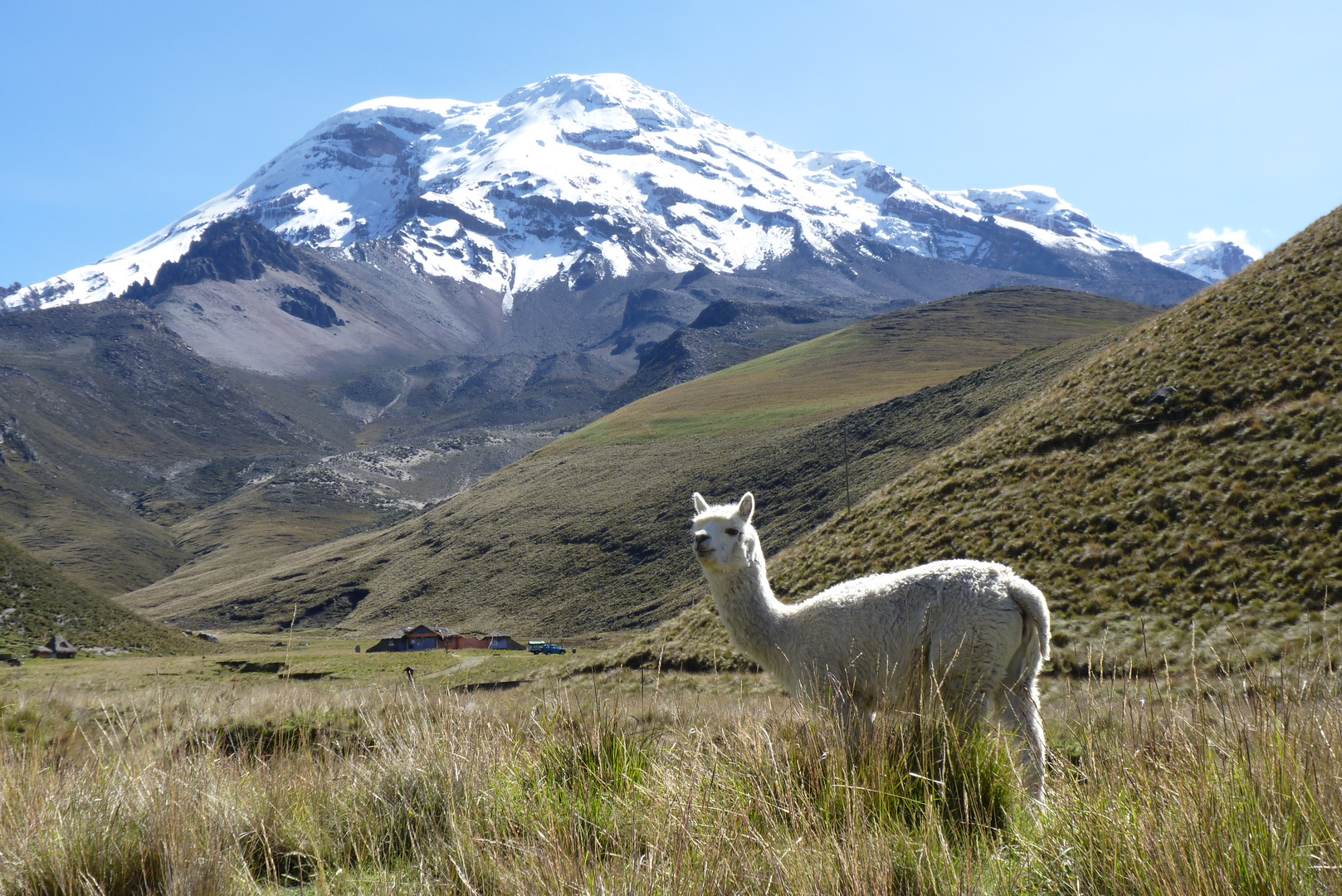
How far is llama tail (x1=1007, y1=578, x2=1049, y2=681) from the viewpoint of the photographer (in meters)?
6.32

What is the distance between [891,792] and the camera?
13.8 feet

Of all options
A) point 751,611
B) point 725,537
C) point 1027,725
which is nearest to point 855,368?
point 725,537

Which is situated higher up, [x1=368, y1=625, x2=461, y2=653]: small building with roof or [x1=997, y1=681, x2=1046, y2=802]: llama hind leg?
[x1=997, y1=681, x2=1046, y2=802]: llama hind leg

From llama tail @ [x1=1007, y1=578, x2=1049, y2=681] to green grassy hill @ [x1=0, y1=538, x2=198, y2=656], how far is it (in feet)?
187

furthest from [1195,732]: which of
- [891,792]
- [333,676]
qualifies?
[333,676]

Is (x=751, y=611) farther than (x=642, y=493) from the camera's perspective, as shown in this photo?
No

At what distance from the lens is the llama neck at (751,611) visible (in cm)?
761

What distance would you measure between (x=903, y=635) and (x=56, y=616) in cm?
6449

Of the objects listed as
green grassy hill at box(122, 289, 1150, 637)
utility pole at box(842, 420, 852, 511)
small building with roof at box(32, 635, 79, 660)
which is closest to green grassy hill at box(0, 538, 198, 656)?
small building with roof at box(32, 635, 79, 660)

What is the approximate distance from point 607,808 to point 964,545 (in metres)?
24.8

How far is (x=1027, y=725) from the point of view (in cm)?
601

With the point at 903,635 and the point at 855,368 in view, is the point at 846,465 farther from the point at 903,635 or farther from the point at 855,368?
the point at 903,635

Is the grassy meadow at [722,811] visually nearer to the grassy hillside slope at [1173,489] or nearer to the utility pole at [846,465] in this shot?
the grassy hillside slope at [1173,489]

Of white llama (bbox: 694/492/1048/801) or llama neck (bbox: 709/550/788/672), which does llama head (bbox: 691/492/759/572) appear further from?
llama neck (bbox: 709/550/788/672)
